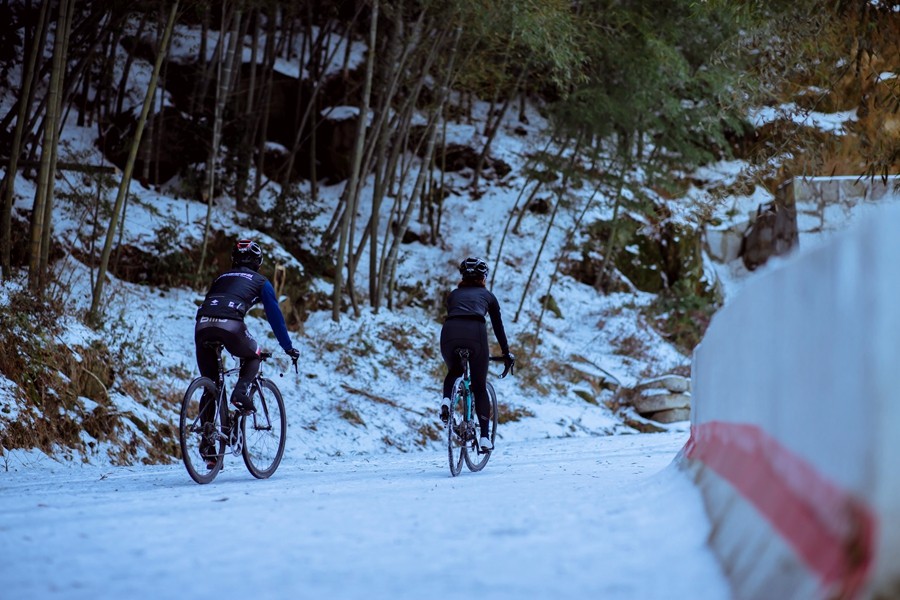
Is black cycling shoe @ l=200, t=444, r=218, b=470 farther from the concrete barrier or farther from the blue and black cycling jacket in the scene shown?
the concrete barrier

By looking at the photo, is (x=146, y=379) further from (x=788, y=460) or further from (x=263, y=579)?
(x=788, y=460)

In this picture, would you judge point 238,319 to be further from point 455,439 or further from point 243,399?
point 455,439

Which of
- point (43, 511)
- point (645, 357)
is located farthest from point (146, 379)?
point (645, 357)

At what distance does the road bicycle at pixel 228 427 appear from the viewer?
6.09 m

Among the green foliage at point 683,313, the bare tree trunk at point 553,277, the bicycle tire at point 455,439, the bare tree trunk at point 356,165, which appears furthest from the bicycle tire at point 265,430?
the green foliage at point 683,313

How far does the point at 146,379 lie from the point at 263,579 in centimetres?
782

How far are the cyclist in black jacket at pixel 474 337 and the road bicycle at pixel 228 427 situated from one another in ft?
4.13

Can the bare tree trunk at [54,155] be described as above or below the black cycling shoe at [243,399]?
above

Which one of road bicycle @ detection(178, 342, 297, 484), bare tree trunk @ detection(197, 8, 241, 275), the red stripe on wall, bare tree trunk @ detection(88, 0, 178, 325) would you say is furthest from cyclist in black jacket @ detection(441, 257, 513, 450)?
bare tree trunk @ detection(197, 8, 241, 275)

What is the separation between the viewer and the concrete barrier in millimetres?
1761

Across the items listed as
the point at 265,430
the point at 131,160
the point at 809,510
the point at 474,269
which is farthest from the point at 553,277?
the point at 809,510

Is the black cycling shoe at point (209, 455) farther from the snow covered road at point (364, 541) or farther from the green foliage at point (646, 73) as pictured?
the green foliage at point (646, 73)

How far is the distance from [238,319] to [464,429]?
1.82 m

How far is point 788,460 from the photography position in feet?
8.21
